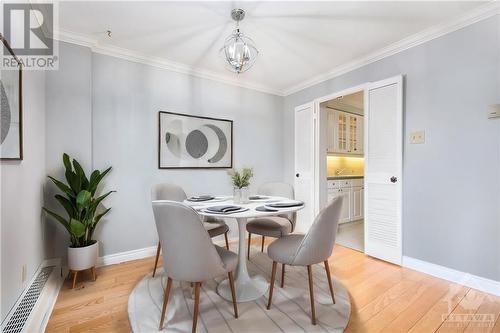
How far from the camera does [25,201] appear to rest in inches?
68.2

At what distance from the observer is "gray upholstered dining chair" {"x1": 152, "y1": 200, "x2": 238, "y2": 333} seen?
1359 mm

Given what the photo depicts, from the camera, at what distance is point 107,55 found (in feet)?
8.57

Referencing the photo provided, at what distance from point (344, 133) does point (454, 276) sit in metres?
2.99

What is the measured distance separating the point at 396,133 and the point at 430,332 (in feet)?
6.20

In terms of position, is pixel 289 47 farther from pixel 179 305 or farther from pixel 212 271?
pixel 179 305

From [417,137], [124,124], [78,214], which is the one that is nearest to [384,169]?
[417,137]

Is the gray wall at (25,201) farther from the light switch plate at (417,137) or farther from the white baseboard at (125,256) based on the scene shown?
the light switch plate at (417,137)

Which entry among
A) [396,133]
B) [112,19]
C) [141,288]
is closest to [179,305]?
[141,288]

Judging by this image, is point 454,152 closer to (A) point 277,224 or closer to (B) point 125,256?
(A) point 277,224

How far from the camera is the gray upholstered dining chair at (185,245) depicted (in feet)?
4.46

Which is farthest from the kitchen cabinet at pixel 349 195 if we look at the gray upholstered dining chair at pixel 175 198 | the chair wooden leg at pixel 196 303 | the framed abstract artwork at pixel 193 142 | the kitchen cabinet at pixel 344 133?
the chair wooden leg at pixel 196 303

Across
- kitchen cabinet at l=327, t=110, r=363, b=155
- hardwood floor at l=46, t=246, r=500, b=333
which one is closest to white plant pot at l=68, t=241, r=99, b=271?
hardwood floor at l=46, t=246, r=500, b=333

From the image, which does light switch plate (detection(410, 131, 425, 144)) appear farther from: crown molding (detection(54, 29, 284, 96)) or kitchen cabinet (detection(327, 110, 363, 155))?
crown molding (detection(54, 29, 284, 96))

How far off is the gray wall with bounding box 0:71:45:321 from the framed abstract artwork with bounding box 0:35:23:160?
9 cm
